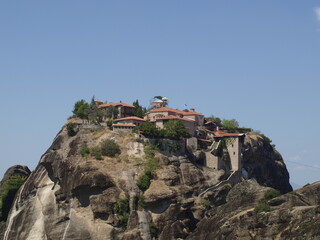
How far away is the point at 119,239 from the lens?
10681 cm

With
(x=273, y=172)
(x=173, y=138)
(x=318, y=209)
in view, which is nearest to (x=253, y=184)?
(x=318, y=209)

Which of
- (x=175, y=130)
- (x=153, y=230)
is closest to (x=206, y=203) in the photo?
(x=153, y=230)

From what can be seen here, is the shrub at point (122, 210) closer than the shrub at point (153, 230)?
No

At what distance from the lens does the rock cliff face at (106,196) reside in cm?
10862

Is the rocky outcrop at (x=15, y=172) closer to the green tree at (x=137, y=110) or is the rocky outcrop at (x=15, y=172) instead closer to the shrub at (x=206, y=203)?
the green tree at (x=137, y=110)

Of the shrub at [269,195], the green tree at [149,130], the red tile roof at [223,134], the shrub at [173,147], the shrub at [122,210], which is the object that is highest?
the red tile roof at [223,134]

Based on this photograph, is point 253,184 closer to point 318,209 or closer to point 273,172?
point 318,209

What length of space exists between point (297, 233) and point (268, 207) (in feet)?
36.2

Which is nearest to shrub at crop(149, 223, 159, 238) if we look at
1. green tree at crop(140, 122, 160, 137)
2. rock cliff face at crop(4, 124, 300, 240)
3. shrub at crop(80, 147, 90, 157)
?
rock cliff face at crop(4, 124, 300, 240)

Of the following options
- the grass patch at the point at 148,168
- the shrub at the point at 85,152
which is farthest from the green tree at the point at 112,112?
the grass patch at the point at 148,168

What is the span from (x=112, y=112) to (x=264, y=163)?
36.2 m

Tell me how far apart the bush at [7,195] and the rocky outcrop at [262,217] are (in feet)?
185

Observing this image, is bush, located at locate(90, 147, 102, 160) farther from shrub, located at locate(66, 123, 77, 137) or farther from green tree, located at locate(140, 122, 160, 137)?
shrub, located at locate(66, 123, 77, 137)

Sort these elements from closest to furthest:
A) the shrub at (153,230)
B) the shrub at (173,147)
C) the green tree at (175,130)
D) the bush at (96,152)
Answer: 1. the shrub at (153,230)
2. the bush at (96,152)
3. the shrub at (173,147)
4. the green tree at (175,130)
